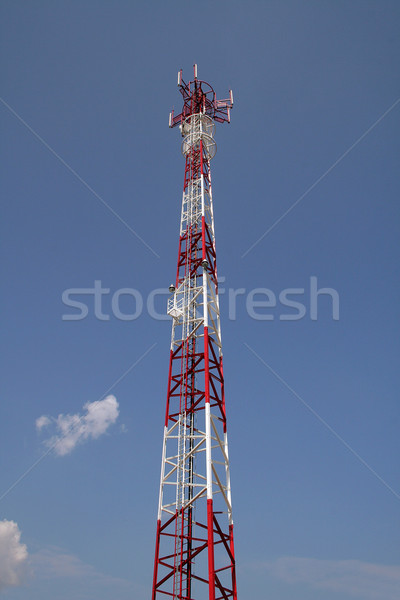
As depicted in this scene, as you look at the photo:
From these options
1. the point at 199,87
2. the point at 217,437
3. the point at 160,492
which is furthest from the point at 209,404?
the point at 199,87

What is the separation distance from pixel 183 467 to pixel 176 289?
1713 cm

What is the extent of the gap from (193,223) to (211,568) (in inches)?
1257

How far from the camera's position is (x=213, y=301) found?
4222cm

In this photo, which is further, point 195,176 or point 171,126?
point 171,126

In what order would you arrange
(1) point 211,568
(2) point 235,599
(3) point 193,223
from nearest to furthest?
(1) point 211,568 → (2) point 235,599 → (3) point 193,223

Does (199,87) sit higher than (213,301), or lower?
higher

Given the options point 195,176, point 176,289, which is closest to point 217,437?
point 176,289

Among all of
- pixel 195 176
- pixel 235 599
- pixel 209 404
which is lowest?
pixel 235 599

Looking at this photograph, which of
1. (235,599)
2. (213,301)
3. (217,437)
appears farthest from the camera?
(213,301)

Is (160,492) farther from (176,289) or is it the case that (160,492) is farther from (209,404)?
(176,289)

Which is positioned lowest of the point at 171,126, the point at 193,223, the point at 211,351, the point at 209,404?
the point at 209,404

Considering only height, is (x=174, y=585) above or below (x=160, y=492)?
below

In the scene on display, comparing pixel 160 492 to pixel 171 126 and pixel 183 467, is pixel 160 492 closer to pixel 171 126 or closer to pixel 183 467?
pixel 183 467

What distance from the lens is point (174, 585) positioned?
32.3 metres
